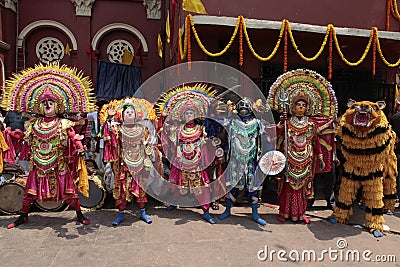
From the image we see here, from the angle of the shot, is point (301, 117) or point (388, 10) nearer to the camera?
point (301, 117)

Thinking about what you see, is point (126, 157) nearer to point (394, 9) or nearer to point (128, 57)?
point (394, 9)

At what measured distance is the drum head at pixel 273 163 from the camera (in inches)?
176

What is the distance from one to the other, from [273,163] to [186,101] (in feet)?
4.90

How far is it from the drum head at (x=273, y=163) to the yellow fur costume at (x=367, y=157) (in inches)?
35.6

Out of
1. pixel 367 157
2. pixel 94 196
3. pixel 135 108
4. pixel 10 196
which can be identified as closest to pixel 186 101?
pixel 135 108

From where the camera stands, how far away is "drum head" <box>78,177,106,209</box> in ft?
Answer: 16.8

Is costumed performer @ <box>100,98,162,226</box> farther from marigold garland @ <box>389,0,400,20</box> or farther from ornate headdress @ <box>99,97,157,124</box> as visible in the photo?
marigold garland @ <box>389,0,400,20</box>

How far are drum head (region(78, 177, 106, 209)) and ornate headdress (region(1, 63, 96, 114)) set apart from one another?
4.15 ft

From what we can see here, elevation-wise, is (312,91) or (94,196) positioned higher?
(312,91)

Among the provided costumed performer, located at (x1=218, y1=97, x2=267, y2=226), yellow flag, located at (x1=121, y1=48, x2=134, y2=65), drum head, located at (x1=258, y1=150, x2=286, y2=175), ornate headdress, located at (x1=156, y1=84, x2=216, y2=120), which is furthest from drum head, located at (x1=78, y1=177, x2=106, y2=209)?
yellow flag, located at (x1=121, y1=48, x2=134, y2=65)

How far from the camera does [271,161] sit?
4508mm

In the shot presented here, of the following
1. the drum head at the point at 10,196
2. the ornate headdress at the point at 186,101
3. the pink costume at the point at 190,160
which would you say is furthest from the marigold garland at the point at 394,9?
the drum head at the point at 10,196

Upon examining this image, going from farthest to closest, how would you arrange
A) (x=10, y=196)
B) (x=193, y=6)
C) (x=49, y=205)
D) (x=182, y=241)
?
(x=193, y=6), (x=49, y=205), (x=10, y=196), (x=182, y=241)

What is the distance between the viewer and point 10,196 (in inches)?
191
